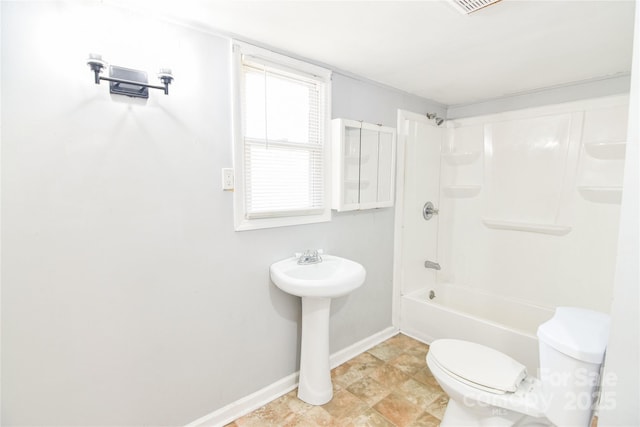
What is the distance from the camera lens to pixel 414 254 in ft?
9.24

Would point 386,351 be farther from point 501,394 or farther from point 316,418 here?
point 501,394

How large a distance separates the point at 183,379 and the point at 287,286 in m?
0.72

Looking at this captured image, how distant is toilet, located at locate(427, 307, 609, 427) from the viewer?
112cm

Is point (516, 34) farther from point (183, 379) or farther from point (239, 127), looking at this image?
point (183, 379)

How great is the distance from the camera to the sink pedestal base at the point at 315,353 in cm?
183

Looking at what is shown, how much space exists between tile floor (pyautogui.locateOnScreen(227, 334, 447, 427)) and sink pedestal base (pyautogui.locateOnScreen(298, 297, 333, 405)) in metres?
0.07

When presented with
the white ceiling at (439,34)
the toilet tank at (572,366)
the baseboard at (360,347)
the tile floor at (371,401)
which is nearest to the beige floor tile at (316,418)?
the tile floor at (371,401)

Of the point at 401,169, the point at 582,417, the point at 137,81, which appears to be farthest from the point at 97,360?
the point at 401,169

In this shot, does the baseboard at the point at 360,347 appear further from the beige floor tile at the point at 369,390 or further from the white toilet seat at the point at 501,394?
the white toilet seat at the point at 501,394

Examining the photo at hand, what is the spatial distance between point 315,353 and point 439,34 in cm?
195

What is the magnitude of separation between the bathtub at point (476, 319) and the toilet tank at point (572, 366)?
0.92m

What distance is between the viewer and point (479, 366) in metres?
1.46

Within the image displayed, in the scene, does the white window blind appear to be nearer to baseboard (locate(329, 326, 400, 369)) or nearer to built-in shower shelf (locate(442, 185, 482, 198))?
baseboard (locate(329, 326, 400, 369))

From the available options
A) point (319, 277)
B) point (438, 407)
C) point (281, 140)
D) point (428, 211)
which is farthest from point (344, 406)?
point (428, 211)
